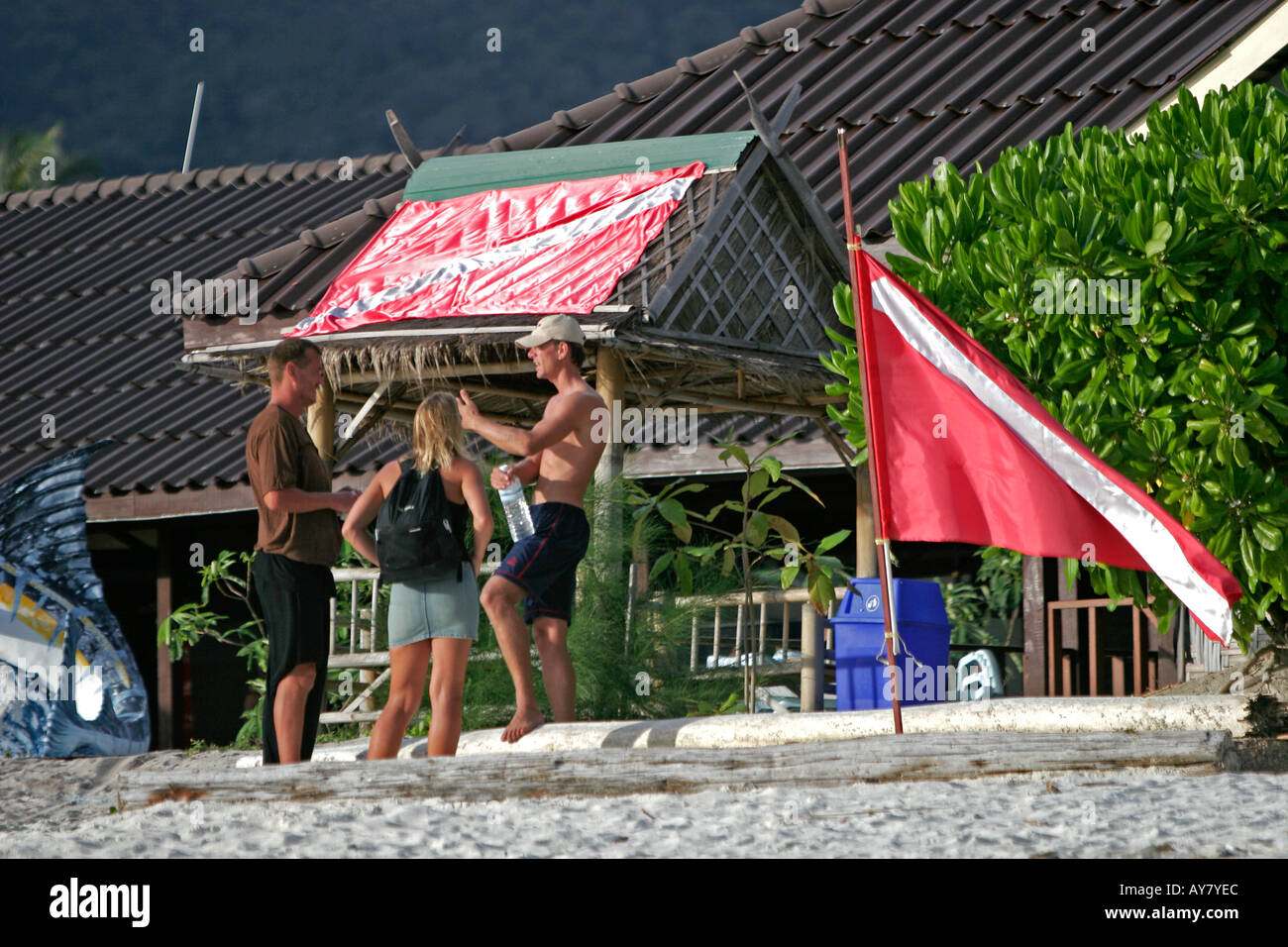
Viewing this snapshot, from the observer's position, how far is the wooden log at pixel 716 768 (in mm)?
5246

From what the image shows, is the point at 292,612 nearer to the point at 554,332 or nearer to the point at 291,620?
the point at 291,620

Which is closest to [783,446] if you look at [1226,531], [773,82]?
[773,82]

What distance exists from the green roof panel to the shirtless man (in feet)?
6.42

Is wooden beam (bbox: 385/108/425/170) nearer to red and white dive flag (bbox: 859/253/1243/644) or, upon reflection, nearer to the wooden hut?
the wooden hut

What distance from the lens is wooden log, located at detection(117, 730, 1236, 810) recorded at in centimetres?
525

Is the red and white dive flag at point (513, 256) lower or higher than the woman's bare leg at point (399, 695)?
higher

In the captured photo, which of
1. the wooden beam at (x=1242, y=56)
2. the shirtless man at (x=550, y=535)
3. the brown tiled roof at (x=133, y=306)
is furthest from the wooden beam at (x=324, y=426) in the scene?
the wooden beam at (x=1242, y=56)

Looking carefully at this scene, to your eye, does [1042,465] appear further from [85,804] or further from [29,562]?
[29,562]

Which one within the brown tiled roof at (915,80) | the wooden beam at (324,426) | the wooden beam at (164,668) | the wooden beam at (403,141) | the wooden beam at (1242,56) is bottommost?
the wooden beam at (164,668)

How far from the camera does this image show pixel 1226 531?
6246mm

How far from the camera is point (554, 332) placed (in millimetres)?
6992

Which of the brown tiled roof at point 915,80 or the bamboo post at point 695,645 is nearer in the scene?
the bamboo post at point 695,645

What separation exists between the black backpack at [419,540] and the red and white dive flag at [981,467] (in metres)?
1.75

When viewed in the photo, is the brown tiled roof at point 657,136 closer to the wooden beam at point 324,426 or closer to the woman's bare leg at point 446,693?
the wooden beam at point 324,426
